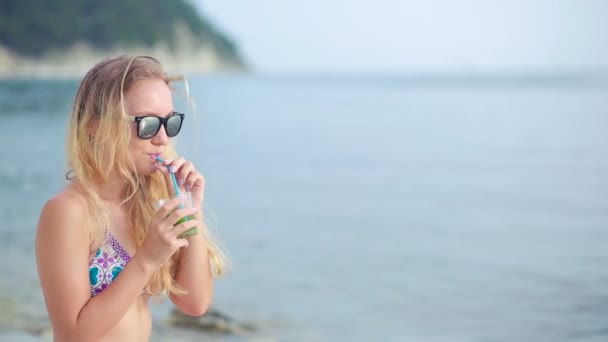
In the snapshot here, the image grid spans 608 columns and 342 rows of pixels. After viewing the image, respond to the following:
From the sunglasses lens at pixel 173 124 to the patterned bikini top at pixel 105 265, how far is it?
0.35 metres

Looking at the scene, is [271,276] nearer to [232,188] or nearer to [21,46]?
[232,188]

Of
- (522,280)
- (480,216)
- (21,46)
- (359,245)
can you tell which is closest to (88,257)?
(522,280)

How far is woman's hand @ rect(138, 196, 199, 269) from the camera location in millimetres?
2051

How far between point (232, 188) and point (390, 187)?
257 cm

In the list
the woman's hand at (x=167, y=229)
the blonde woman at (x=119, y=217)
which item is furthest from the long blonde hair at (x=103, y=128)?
→ the woman's hand at (x=167, y=229)

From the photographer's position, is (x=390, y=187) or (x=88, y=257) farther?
(x=390, y=187)

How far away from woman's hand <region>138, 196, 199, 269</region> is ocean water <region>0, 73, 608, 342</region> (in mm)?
447

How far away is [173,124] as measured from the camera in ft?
7.51

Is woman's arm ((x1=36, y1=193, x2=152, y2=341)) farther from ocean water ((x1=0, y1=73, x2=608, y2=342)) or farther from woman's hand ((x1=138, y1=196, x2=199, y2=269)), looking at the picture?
ocean water ((x1=0, y1=73, x2=608, y2=342))

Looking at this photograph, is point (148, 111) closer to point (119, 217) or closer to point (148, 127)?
point (148, 127)

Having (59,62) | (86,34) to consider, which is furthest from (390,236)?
(86,34)

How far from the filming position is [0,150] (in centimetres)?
1622

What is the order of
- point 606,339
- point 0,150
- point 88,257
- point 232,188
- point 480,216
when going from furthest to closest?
point 0,150
point 232,188
point 480,216
point 606,339
point 88,257

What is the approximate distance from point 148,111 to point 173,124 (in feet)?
0.27
